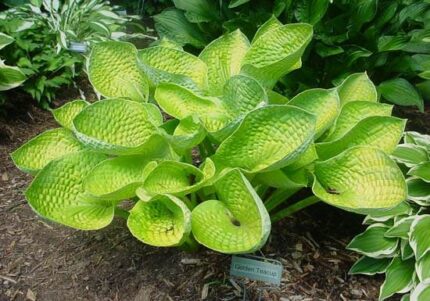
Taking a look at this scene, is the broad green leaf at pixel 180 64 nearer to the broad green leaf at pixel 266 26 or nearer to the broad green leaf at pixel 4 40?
the broad green leaf at pixel 266 26

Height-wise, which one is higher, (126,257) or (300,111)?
(300,111)

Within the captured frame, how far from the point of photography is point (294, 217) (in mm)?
1857

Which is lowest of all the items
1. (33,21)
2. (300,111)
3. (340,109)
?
(33,21)

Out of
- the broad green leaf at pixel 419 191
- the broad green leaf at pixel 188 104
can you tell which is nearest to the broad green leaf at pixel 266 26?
the broad green leaf at pixel 188 104

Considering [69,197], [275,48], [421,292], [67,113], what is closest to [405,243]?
[421,292]

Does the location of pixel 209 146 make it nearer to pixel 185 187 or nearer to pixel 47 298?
pixel 185 187

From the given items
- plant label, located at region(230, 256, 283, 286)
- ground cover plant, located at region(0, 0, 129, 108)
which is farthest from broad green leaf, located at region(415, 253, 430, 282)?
ground cover plant, located at region(0, 0, 129, 108)

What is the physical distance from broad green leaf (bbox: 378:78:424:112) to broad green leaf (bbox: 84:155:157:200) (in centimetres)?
122

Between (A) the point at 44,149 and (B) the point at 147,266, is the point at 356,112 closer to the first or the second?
(B) the point at 147,266

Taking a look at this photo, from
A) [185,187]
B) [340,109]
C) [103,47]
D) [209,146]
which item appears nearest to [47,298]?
[185,187]

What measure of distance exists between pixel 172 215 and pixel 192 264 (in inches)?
11.3

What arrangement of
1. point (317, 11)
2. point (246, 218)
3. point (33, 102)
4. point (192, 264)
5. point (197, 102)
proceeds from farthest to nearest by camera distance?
point (33, 102) → point (317, 11) → point (192, 264) → point (197, 102) → point (246, 218)

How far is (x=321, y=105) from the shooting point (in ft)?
5.05

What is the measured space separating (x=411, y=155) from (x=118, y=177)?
100 cm
